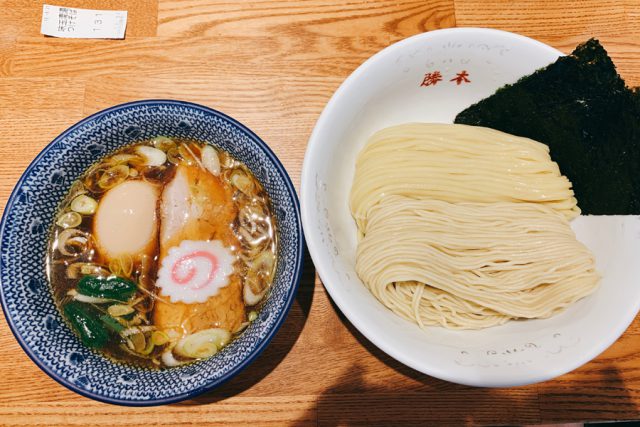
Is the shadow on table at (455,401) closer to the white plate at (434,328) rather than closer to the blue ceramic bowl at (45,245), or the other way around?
the white plate at (434,328)

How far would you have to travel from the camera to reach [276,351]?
1434mm

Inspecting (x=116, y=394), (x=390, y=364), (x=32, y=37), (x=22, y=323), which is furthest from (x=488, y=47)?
(x=32, y=37)

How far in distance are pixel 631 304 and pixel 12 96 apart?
7.17 ft

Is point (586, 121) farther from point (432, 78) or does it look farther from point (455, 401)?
point (455, 401)

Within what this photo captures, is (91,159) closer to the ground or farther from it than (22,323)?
farther from it

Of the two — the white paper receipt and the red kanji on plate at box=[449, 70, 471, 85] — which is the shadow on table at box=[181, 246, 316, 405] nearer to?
the red kanji on plate at box=[449, 70, 471, 85]

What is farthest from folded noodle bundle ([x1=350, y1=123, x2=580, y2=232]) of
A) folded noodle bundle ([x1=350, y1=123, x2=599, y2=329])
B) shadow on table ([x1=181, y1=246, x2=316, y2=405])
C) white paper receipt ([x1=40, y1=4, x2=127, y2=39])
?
white paper receipt ([x1=40, y1=4, x2=127, y2=39])


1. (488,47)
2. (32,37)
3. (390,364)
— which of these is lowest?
(390,364)

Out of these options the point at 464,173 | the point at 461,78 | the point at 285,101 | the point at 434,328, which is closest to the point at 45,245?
the point at 285,101

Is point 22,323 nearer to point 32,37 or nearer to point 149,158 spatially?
point 149,158

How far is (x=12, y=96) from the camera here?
5.38 ft

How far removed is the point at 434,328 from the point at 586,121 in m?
0.79

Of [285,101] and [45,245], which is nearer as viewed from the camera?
[45,245]

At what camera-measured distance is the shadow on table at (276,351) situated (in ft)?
4.65
